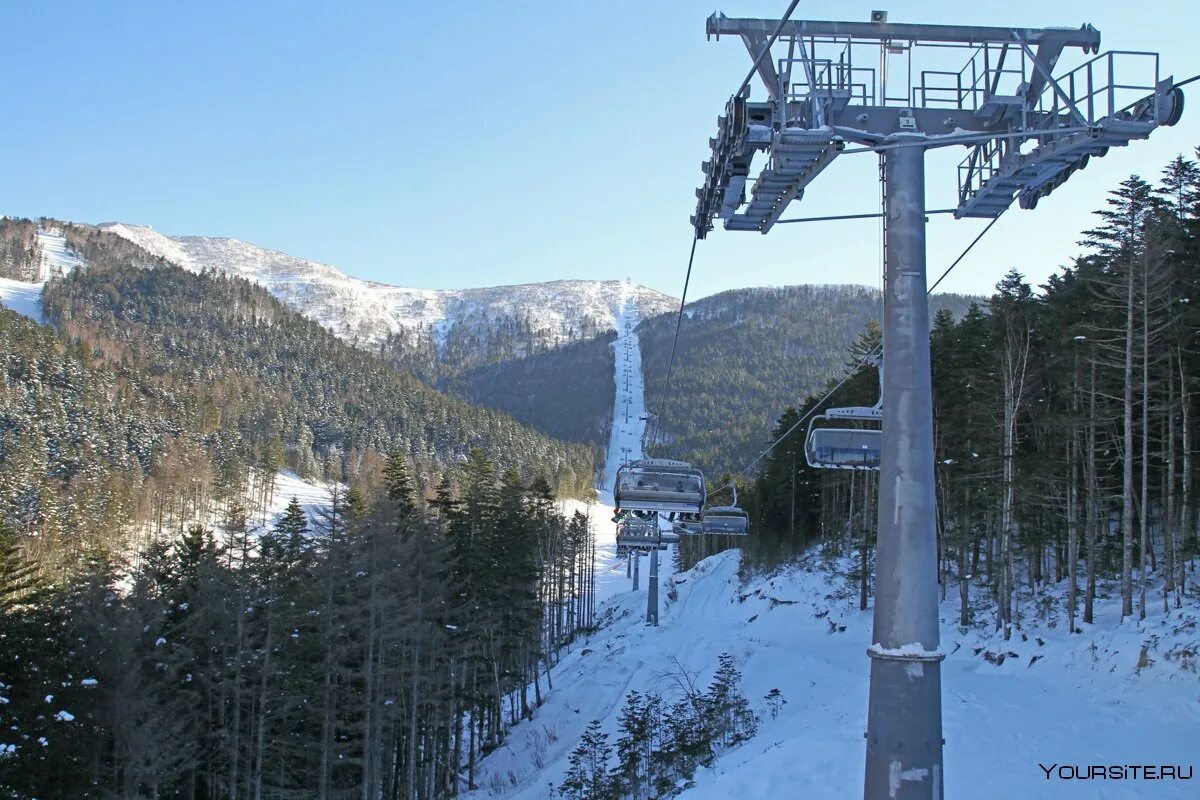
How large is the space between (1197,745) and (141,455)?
11632cm

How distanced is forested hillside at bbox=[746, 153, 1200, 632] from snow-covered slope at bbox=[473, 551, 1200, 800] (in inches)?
81.2

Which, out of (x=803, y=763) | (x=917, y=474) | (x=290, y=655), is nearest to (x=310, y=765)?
(x=290, y=655)

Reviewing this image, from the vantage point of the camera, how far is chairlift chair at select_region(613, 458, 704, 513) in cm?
2236

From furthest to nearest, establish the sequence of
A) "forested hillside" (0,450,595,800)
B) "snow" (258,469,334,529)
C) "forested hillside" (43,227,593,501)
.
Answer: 1. "forested hillside" (43,227,593,501)
2. "snow" (258,469,334,529)
3. "forested hillside" (0,450,595,800)

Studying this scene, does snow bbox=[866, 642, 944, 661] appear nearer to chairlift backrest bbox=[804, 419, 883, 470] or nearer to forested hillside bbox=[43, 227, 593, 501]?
chairlift backrest bbox=[804, 419, 883, 470]

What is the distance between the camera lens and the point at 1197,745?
46.9ft

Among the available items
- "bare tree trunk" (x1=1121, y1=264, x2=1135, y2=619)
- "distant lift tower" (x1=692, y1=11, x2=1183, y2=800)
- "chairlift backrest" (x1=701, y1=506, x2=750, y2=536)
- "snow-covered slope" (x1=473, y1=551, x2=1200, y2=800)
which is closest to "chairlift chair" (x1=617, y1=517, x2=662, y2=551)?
"chairlift backrest" (x1=701, y1=506, x2=750, y2=536)

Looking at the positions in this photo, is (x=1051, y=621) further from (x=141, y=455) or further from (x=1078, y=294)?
(x=141, y=455)

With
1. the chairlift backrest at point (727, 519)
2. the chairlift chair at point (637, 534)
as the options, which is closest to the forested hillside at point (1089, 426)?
the chairlift backrest at point (727, 519)

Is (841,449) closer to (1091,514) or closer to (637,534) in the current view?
(1091,514)

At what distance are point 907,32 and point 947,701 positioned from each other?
55.0 feet

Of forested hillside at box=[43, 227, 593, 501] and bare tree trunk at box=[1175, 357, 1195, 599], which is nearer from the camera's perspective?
bare tree trunk at box=[1175, 357, 1195, 599]

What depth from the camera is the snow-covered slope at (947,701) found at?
1386cm

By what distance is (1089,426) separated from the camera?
988 inches
